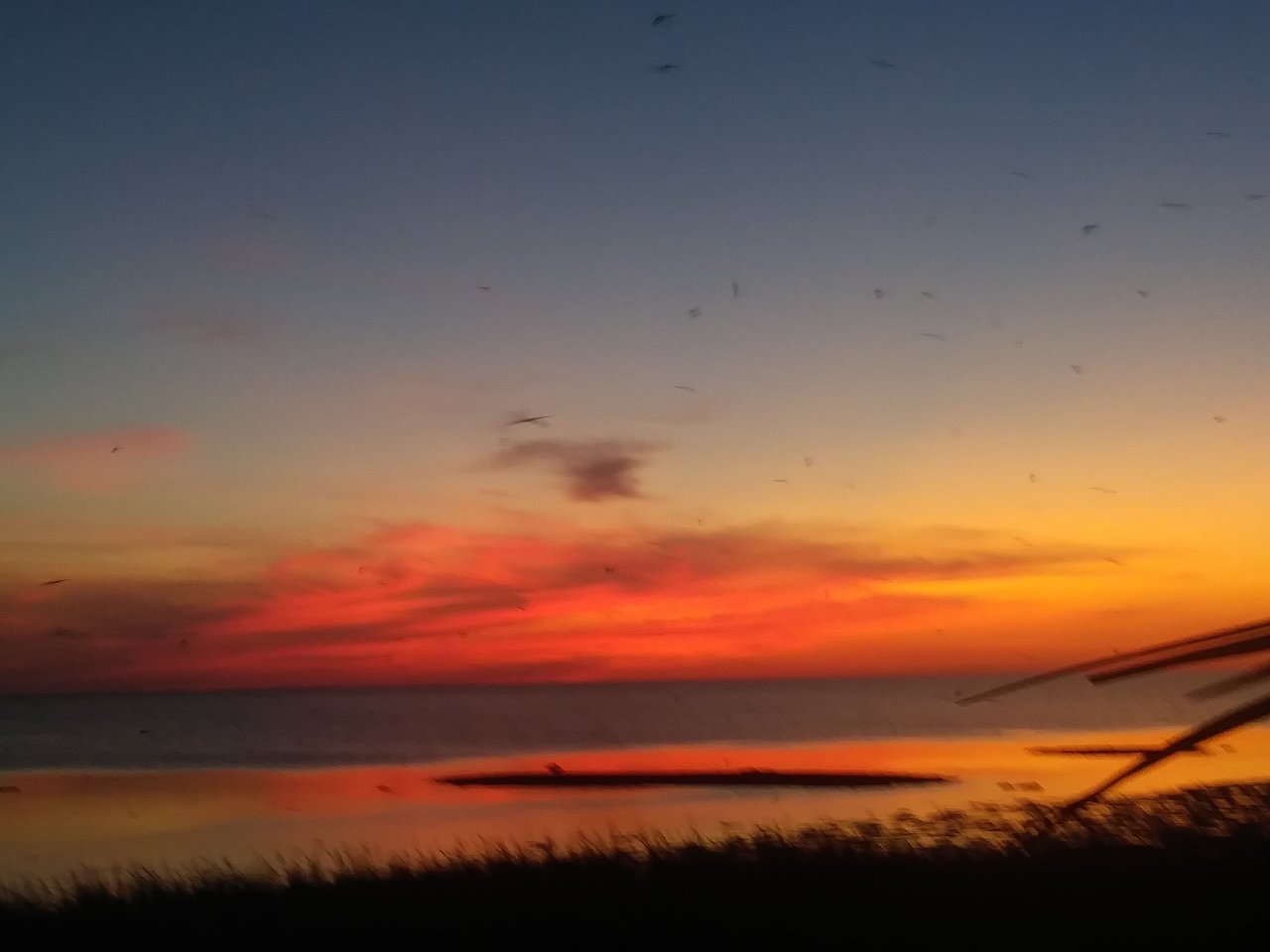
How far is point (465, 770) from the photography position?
28688 mm

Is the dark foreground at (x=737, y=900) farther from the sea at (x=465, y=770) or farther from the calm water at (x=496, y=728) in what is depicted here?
the calm water at (x=496, y=728)

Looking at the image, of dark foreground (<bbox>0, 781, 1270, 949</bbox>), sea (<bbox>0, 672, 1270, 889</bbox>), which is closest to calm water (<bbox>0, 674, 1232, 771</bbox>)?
sea (<bbox>0, 672, 1270, 889</bbox>)

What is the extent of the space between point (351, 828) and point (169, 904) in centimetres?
983

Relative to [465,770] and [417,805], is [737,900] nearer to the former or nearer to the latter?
[417,805]

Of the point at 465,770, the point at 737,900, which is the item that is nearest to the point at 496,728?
the point at 465,770

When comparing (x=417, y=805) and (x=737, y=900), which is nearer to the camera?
(x=737, y=900)

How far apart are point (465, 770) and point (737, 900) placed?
22.0 meters

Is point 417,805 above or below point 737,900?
below

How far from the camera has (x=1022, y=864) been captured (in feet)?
28.2

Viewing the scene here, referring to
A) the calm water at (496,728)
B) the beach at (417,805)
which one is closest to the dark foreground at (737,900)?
the beach at (417,805)

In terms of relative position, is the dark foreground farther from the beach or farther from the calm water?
the calm water

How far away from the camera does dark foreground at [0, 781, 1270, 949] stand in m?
6.89

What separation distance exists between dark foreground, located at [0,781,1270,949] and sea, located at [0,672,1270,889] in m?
2.31

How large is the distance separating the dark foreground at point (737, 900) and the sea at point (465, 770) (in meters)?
2.31
